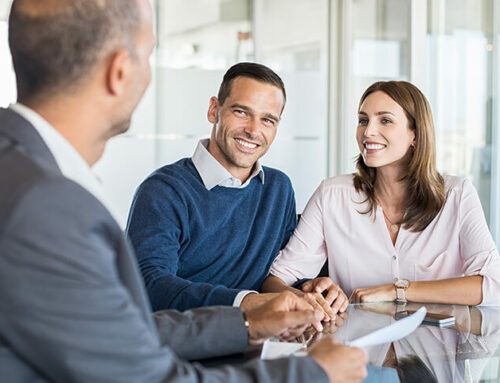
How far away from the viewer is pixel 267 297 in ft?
5.66

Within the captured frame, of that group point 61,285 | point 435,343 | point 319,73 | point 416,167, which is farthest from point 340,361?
point 319,73

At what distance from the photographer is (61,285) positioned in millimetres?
786

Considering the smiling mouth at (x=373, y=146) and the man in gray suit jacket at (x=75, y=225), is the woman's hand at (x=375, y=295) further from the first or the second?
the man in gray suit jacket at (x=75, y=225)

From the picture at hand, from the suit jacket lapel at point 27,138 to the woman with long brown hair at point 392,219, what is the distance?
1.46m

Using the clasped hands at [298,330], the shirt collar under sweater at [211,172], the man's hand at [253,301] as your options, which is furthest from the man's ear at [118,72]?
the shirt collar under sweater at [211,172]

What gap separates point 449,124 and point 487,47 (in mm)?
542

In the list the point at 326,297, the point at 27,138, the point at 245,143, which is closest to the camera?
the point at 27,138

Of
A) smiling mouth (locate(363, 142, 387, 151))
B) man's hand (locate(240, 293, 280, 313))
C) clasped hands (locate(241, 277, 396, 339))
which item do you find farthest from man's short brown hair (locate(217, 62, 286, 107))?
man's hand (locate(240, 293, 280, 313))

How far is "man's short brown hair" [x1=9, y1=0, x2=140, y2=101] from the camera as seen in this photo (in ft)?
3.06

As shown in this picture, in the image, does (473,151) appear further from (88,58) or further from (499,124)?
(88,58)

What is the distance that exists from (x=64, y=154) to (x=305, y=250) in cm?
167

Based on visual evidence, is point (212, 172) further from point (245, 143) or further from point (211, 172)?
point (245, 143)

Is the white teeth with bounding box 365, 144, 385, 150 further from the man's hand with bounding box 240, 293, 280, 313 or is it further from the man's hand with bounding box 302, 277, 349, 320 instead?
the man's hand with bounding box 240, 293, 280, 313

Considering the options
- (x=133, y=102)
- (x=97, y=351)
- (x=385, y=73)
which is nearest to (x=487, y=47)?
(x=385, y=73)
